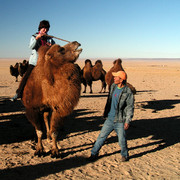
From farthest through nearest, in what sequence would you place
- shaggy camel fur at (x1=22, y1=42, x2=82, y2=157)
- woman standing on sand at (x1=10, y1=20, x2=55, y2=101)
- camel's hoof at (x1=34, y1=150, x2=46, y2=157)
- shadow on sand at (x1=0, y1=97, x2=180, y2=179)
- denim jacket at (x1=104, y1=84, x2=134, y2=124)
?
camel's hoof at (x1=34, y1=150, x2=46, y2=157)
woman standing on sand at (x1=10, y1=20, x2=55, y2=101)
denim jacket at (x1=104, y1=84, x2=134, y2=124)
shadow on sand at (x1=0, y1=97, x2=180, y2=179)
shaggy camel fur at (x1=22, y1=42, x2=82, y2=157)

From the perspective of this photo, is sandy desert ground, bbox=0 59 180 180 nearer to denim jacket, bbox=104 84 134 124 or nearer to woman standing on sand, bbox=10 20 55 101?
denim jacket, bbox=104 84 134 124

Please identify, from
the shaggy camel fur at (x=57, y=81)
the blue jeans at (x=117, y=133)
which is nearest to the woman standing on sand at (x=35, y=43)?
the shaggy camel fur at (x=57, y=81)

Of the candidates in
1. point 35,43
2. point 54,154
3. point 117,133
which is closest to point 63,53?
point 35,43

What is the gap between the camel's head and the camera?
3.93m

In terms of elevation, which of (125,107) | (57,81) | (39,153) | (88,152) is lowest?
(88,152)

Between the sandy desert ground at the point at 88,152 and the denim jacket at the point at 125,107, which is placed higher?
the denim jacket at the point at 125,107

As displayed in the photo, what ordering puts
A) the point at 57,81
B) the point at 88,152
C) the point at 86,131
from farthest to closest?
the point at 86,131, the point at 88,152, the point at 57,81

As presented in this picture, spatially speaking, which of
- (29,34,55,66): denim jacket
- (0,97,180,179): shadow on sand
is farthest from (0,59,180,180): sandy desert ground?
(29,34,55,66): denim jacket

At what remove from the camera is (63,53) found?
3.98 m

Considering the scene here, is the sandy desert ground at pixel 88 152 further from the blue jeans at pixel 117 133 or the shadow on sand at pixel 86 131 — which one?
the blue jeans at pixel 117 133

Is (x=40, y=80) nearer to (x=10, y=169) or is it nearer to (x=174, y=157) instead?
(x=10, y=169)

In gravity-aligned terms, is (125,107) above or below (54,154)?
above

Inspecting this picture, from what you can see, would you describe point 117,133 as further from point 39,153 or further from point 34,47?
point 34,47

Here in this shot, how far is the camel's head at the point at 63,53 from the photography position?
12.9ft
